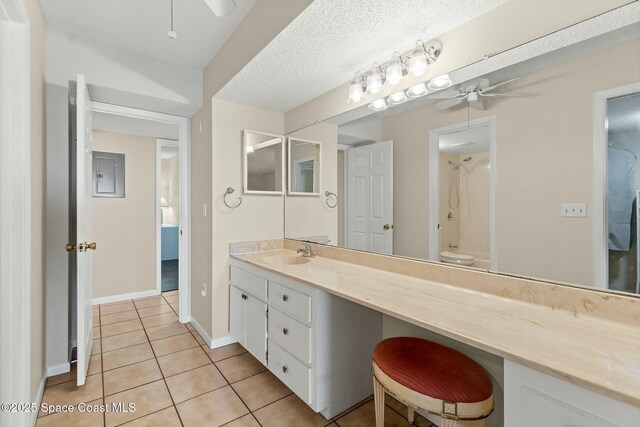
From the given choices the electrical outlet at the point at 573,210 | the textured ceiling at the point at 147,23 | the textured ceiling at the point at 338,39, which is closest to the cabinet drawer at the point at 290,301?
the electrical outlet at the point at 573,210

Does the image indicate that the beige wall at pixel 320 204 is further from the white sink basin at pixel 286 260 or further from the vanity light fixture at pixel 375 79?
the vanity light fixture at pixel 375 79

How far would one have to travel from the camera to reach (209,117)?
97.7 inches

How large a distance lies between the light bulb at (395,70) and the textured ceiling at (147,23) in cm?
94

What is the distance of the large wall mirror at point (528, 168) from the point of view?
101 cm

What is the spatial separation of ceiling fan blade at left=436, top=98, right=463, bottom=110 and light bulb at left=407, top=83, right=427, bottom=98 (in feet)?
0.35

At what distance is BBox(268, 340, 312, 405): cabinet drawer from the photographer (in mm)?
1553

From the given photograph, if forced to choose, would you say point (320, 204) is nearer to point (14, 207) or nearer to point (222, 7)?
point (222, 7)

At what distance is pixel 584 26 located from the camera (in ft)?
3.47

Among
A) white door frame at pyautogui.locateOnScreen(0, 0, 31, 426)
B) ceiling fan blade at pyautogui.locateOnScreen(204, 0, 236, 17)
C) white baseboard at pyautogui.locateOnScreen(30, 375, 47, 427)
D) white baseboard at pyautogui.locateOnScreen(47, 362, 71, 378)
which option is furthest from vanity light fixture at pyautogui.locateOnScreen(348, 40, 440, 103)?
white baseboard at pyautogui.locateOnScreen(47, 362, 71, 378)

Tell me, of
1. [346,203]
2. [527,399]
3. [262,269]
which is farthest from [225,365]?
[527,399]

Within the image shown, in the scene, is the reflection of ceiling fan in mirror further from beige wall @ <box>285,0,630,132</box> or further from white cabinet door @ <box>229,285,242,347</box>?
white cabinet door @ <box>229,285,242,347</box>

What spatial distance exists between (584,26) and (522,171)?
0.54m

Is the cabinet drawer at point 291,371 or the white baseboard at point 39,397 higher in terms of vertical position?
the cabinet drawer at point 291,371

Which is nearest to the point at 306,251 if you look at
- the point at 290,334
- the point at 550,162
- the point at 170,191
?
the point at 290,334
